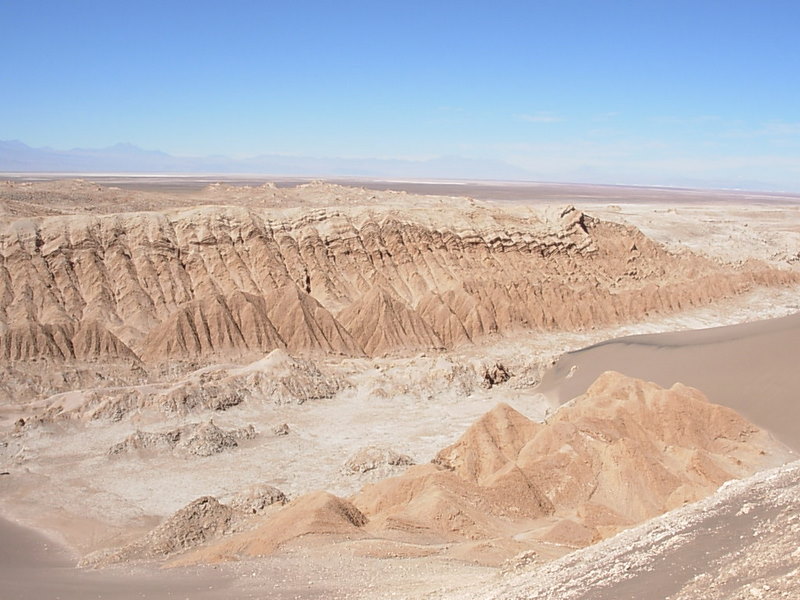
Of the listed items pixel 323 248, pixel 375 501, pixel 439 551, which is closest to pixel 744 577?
pixel 439 551

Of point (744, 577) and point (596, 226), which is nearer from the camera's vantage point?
point (744, 577)

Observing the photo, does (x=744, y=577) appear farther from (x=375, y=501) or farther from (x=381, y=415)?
(x=381, y=415)

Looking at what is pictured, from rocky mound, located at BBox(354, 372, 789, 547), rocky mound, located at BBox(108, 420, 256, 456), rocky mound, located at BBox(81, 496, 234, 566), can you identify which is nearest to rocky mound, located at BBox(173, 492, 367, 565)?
rocky mound, located at BBox(81, 496, 234, 566)

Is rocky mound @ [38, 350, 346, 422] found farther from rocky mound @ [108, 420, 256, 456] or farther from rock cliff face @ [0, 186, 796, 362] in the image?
rock cliff face @ [0, 186, 796, 362]

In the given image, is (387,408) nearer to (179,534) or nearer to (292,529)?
(179,534)

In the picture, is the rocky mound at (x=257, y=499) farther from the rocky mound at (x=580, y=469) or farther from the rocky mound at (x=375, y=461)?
the rocky mound at (x=375, y=461)
